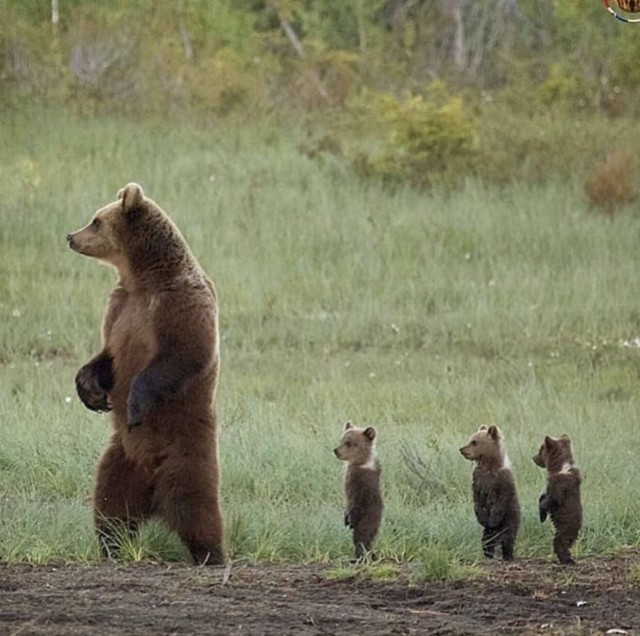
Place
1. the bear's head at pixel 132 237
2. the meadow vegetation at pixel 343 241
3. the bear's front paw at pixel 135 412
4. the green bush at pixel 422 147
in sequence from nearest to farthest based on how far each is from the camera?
the bear's front paw at pixel 135 412, the bear's head at pixel 132 237, the meadow vegetation at pixel 343 241, the green bush at pixel 422 147

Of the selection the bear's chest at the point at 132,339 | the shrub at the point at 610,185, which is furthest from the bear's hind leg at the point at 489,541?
the shrub at the point at 610,185

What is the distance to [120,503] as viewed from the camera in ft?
21.7

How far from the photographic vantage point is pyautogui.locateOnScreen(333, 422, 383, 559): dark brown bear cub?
6.53m

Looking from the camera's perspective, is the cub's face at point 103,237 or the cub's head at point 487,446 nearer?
Answer: the cub's head at point 487,446

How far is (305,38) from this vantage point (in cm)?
2677

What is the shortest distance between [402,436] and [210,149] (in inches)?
414

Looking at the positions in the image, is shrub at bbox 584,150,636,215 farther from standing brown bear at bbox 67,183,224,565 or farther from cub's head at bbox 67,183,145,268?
standing brown bear at bbox 67,183,224,565

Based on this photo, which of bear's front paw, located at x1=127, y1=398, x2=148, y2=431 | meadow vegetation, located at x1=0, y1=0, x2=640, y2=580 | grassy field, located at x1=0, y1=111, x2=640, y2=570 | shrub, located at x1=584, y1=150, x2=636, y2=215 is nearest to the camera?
bear's front paw, located at x1=127, y1=398, x2=148, y2=431

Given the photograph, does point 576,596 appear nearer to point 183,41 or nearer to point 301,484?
point 301,484

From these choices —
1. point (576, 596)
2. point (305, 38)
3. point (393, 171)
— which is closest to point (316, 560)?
point (576, 596)

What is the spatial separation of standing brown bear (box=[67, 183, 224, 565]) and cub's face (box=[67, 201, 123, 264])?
7.2 inches

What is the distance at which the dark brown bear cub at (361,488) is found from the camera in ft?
21.4

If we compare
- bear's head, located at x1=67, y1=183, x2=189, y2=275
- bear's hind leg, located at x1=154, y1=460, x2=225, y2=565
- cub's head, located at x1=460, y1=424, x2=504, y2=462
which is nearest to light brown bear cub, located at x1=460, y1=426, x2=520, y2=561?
cub's head, located at x1=460, y1=424, x2=504, y2=462

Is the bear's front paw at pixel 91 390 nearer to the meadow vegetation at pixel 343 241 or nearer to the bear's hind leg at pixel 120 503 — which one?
the bear's hind leg at pixel 120 503
